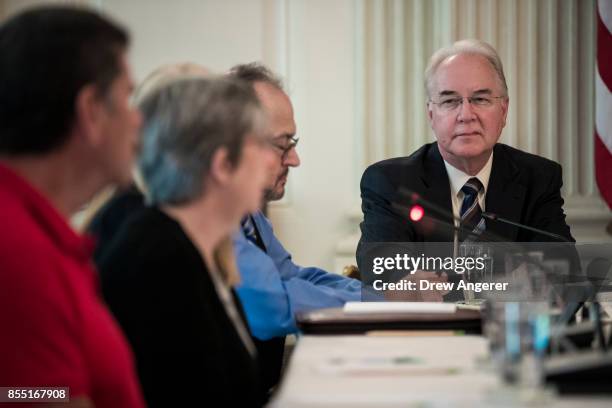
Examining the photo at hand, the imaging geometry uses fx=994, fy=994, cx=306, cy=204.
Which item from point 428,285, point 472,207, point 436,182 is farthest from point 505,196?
point 428,285

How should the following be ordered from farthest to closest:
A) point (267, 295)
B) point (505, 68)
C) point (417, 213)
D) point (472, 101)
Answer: point (505, 68) → point (472, 101) → point (417, 213) → point (267, 295)

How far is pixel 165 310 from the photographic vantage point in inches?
62.5

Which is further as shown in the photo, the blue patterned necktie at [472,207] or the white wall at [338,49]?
the white wall at [338,49]

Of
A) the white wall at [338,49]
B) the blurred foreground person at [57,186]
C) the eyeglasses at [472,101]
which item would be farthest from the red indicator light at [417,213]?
the white wall at [338,49]

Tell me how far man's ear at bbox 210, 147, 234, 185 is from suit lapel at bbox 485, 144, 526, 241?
174cm

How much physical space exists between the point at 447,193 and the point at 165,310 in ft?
6.34

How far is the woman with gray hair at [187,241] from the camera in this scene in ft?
5.23

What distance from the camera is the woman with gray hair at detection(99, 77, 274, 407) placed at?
1.59 meters

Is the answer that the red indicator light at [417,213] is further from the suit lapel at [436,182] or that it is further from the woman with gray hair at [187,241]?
the woman with gray hair at [187,241]

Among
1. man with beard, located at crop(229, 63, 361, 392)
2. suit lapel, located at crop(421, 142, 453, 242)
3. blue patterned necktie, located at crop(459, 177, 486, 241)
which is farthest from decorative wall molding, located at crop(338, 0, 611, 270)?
man with beard, located at crop(229, 63, 361, 392)

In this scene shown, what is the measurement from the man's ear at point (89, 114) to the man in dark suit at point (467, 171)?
76.5 inches

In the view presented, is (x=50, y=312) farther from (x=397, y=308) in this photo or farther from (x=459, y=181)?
(x=459, y=181)

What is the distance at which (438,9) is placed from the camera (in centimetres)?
454

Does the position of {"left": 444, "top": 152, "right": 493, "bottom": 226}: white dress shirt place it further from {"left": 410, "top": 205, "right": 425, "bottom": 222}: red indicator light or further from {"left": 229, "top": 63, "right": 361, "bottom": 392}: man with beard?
{"left": 410, "top": 205, "right": 425, "bottom": 222}: red indicator light
